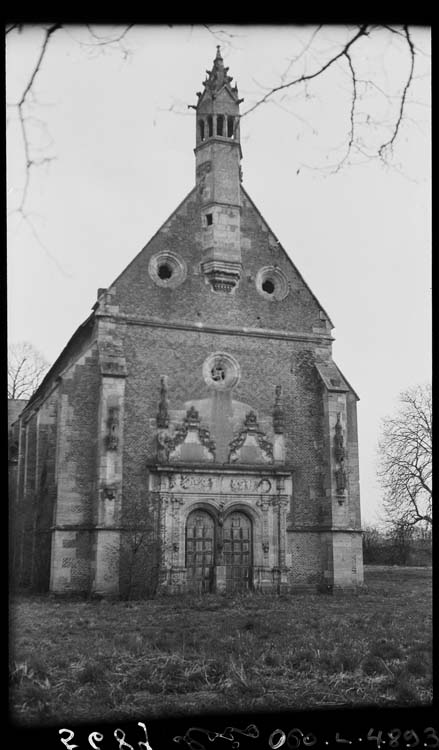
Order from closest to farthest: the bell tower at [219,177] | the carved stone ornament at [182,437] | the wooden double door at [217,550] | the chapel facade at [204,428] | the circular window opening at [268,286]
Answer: the chapel facade at [204,428] → the wooden double door at [217,550] → the carved stone ornament at [182,437] → the bell tower at [219,177] → the circular window opening at [268,286]

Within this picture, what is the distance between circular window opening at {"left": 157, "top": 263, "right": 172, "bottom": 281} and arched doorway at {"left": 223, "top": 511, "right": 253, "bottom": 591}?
29.3 feet

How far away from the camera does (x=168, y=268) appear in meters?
29.0

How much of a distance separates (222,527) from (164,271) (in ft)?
31.2

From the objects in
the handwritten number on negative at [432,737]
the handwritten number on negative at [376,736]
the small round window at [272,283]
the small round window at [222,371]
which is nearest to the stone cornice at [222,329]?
the small round window at [222,371]

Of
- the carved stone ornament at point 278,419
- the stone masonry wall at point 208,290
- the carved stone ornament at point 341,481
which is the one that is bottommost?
the carved stone ornament at point 341,481

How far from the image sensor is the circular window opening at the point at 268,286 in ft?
99.8

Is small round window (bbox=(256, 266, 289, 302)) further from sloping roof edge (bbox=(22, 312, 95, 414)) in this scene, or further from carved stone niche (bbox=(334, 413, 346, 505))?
sloping roof edge (bbox=(22, 312, 95, 414))

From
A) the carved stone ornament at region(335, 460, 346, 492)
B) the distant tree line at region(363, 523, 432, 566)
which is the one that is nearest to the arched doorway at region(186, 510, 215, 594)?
the carved stone ornament at region(335, 460, 346, 492)

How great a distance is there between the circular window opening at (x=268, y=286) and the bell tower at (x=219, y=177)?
1.37 meters

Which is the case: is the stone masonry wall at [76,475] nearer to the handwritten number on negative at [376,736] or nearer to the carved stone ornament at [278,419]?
the carved stone ornament at [278,419]

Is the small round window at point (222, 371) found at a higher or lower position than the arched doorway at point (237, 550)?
higher

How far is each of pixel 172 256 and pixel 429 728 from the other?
Answer: 23282 millimetres

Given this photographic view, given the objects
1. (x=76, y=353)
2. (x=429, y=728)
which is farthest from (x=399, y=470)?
(x=429, y=728)

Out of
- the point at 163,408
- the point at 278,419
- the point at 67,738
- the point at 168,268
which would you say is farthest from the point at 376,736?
the point at 168,268
